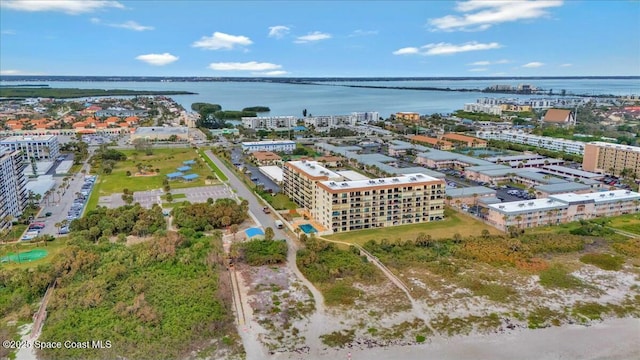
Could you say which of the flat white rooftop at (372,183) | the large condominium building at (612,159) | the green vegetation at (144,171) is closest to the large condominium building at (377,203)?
the flat white rooftop at (372,183)

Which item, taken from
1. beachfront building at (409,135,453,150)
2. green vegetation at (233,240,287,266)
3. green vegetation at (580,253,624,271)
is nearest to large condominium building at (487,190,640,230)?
green vegetation at (580,253,624,271)

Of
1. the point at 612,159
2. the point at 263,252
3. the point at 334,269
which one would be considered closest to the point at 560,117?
the point at 612,159

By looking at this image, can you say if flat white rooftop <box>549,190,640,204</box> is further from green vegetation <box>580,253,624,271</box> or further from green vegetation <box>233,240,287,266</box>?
green vegetation <box>233,240,287,266</box>

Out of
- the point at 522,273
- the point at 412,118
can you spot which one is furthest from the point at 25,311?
the point at 412,118

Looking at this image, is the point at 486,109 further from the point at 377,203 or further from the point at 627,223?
the point at 377,203

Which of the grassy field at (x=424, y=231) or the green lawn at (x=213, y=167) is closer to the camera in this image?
the grassy field at (x=424, y=231)

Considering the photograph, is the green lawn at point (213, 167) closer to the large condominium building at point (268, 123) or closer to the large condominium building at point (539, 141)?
the large condominium building at point (268, 123)

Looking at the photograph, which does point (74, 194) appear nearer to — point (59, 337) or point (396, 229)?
point (59, 337)
